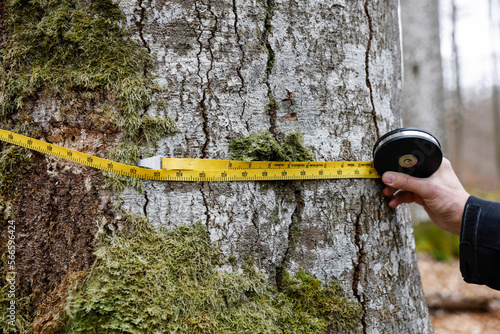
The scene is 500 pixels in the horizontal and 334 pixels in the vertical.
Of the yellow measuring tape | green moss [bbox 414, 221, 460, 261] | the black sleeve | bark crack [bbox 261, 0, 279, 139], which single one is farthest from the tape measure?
green moss [bbox 414, 221, 460, 261]

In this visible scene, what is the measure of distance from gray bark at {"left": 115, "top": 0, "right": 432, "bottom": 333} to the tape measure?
0.04 m

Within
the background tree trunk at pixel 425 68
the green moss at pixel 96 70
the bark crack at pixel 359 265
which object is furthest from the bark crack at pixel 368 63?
the background tree trunk at pixel 425 68

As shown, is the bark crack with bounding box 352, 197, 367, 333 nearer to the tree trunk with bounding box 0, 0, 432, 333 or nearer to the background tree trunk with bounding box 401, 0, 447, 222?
the tree trunk with bounding box 0, 0, 432, 333

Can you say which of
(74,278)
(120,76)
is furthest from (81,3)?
(74,278)

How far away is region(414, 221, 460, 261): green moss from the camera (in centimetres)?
711

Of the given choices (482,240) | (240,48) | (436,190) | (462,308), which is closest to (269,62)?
(240,48)

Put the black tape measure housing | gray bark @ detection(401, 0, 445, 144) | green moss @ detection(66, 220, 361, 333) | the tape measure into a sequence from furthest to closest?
1. gray bark @ detection(401, 0, 445, 144)
2. the black tape measure housing
3. the tape measure
4. green moss @ detection(66, 220, 361, 333)

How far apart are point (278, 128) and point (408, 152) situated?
68 cm

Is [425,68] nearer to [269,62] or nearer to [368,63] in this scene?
[368,63]

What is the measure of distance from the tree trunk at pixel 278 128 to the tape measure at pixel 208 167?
0.04 meters

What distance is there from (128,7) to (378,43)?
1317 millimetres

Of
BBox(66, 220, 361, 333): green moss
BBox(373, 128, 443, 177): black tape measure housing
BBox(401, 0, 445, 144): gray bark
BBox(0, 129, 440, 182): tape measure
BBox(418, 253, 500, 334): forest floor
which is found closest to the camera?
BBox(66, 220, 361, 333): green moss

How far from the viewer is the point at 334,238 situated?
1.64m

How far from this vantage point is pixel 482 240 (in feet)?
5.47
